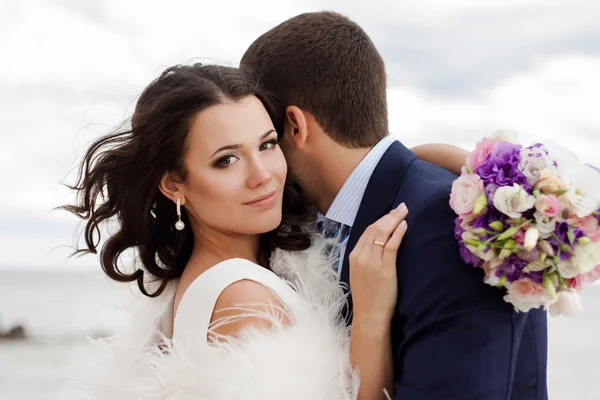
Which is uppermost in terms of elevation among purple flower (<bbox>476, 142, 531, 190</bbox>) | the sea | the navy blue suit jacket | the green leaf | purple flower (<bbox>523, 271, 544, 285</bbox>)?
purple flower (<bbox>476, 142, 531, 190</bbox>)

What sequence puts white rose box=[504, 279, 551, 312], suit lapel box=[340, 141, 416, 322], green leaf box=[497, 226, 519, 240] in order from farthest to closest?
suit lapel box=[340, 141, 416, 322], white rose box=[504, 279, 551, 312], green leaf box=[497, 226, 519, 240]

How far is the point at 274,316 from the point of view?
2.80 metres

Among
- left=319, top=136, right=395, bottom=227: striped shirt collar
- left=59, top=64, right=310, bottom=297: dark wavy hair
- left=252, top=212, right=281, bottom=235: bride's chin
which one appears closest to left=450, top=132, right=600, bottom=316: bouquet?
left=319, top=136, right=395, bottom=227: striped shirt collar

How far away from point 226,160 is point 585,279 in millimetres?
1477

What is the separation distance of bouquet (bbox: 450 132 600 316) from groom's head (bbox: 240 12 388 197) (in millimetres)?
815

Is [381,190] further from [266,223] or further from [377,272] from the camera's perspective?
[266,223]

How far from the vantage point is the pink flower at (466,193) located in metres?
2.33

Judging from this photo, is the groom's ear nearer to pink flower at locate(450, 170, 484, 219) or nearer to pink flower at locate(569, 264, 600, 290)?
pink flower at locate(450, 170, 484, 219)

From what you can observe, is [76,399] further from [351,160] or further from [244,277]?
[351,160]

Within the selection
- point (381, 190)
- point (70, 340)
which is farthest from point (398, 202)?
point (70, 340)

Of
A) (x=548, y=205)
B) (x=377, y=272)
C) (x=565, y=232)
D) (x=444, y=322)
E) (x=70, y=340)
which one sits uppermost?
(x=548, y=205)

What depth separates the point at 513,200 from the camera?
2.27 metres

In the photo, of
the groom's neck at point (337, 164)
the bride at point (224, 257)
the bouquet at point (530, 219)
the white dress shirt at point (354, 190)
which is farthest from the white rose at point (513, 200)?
the groom's neck at point (337, 164)

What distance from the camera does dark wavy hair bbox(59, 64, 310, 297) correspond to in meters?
3.01
